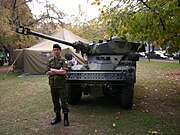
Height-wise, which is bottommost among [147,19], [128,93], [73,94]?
[73,94]

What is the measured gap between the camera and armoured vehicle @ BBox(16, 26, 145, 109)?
6.51 m

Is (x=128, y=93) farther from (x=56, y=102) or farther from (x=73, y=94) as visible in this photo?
(x=56, y=102)

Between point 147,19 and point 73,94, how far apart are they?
11.0 ft

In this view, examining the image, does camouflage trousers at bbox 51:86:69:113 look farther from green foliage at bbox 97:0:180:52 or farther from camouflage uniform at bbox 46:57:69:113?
green foliage at bbox 97:0:180:52

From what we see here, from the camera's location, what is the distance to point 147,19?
5070 millimetres

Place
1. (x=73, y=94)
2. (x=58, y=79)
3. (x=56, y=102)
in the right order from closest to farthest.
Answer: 1. (x=58, y=79)
2. (x=56, y=102)
3. (x=73, y=94)

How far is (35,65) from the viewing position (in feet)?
51.6

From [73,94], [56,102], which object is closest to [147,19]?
[56,102]

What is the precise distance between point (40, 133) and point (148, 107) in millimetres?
3448

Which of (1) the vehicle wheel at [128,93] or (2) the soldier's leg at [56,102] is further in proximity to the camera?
(1) the vehicle wheel at [128,93]

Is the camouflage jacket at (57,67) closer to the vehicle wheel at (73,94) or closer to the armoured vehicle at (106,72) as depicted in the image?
the armoured vehicle at (106,72)

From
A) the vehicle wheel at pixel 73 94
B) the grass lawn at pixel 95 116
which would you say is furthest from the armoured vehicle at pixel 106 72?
the grass lawn at pixel 95 116

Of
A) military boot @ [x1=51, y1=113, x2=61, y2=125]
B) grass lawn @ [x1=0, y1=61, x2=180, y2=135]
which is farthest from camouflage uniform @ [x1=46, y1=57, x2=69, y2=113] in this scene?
grass lawn @ [x1=0, y1=61, x2=180, y2=135]

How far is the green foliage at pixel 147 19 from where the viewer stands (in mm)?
4915
